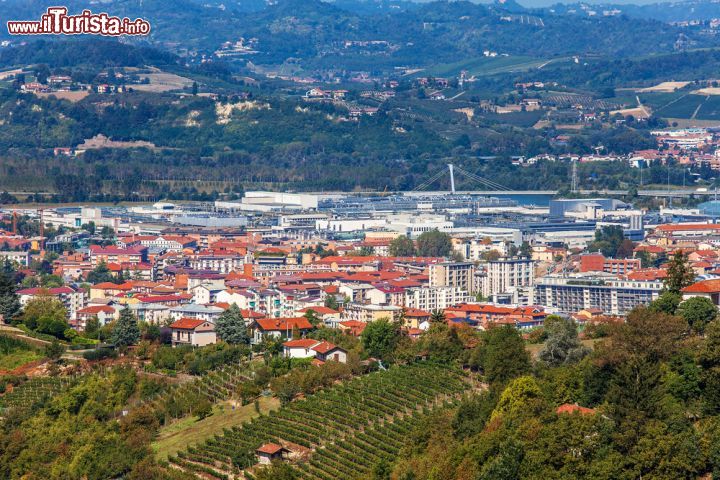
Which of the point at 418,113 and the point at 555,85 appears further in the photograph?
the point at 555,85

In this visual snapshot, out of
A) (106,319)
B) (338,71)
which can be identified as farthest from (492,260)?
(338,71)

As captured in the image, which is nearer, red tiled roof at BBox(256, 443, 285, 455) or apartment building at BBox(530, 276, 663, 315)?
red tiled roof at BBox(256, 443, 285, 455)

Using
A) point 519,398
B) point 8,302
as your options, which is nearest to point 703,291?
point 519,398

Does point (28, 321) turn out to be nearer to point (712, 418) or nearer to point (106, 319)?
point (106, 319)

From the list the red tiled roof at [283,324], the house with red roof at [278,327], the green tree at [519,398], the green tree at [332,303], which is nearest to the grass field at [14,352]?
the house with red roof at [278,327]

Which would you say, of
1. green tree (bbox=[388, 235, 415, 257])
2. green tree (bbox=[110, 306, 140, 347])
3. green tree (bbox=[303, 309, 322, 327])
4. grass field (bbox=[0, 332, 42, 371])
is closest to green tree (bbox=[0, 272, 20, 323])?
grass field (bbox=[0, 332, 42, 371])

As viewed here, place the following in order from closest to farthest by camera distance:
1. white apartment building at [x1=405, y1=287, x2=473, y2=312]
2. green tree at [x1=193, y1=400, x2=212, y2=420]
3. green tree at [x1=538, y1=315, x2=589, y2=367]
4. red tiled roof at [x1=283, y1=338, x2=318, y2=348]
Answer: green tree at [x1=538, y1=315, x2=589, y2=367]
green tree at [x1=193, y1=400, x2=212, y2=420]
red tiled roof at [x1=283, y1=338, x2=318, y2=348]
white apartment building at [x1=405, y1=287, x2=473, y2=312]

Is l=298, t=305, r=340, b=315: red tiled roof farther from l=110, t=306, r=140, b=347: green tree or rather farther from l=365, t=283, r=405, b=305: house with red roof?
l=110, t=306, r=140, b=347: green tree

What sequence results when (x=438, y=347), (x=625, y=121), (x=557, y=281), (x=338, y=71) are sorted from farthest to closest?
(x=338, y=71) < (x=625, y=121) < (x=557, y=281) < (x=438, y=347)
